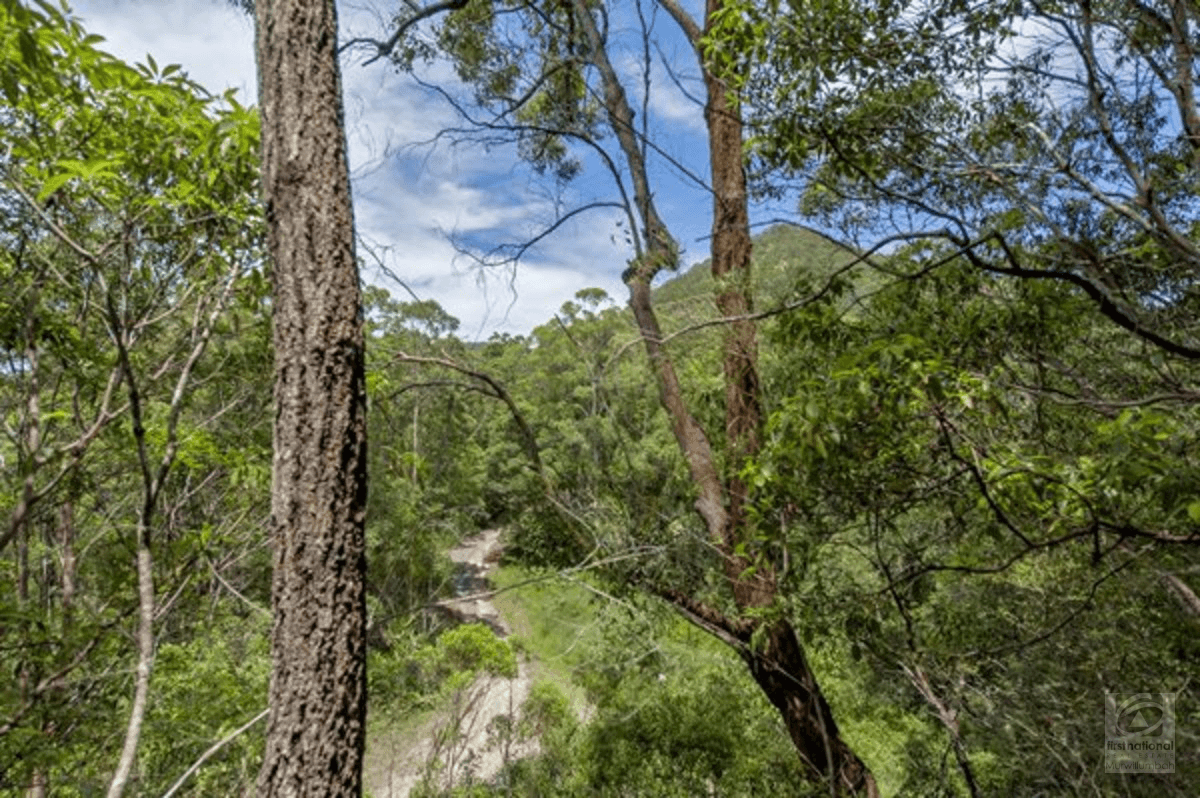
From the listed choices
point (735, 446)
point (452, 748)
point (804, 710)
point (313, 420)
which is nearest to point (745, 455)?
point (735, 446)

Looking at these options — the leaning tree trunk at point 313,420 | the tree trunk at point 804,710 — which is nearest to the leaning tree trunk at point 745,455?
the tree trunk at point 804,710

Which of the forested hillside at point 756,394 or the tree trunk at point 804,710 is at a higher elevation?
the forested hillside at point 756,394

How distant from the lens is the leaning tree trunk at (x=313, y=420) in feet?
4.81

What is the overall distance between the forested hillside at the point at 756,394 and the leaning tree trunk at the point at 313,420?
28 millimetres

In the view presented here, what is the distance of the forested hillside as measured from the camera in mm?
1963

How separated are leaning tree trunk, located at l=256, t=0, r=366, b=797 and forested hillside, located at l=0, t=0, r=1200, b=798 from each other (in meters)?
0.03

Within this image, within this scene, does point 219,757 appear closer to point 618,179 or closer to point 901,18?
point 618,179

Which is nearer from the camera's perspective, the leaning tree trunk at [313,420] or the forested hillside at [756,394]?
the leaning tree trunk at [313,420]

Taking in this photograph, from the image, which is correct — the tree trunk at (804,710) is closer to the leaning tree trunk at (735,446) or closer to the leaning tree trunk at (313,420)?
the leaning tree trunk at (735,446)

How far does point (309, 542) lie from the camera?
153cm

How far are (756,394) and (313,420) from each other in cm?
263

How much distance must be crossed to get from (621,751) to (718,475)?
174 inches

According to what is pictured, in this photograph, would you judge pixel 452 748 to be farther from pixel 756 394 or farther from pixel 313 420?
pixel 313 420

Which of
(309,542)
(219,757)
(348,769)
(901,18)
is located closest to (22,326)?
(309,542)
